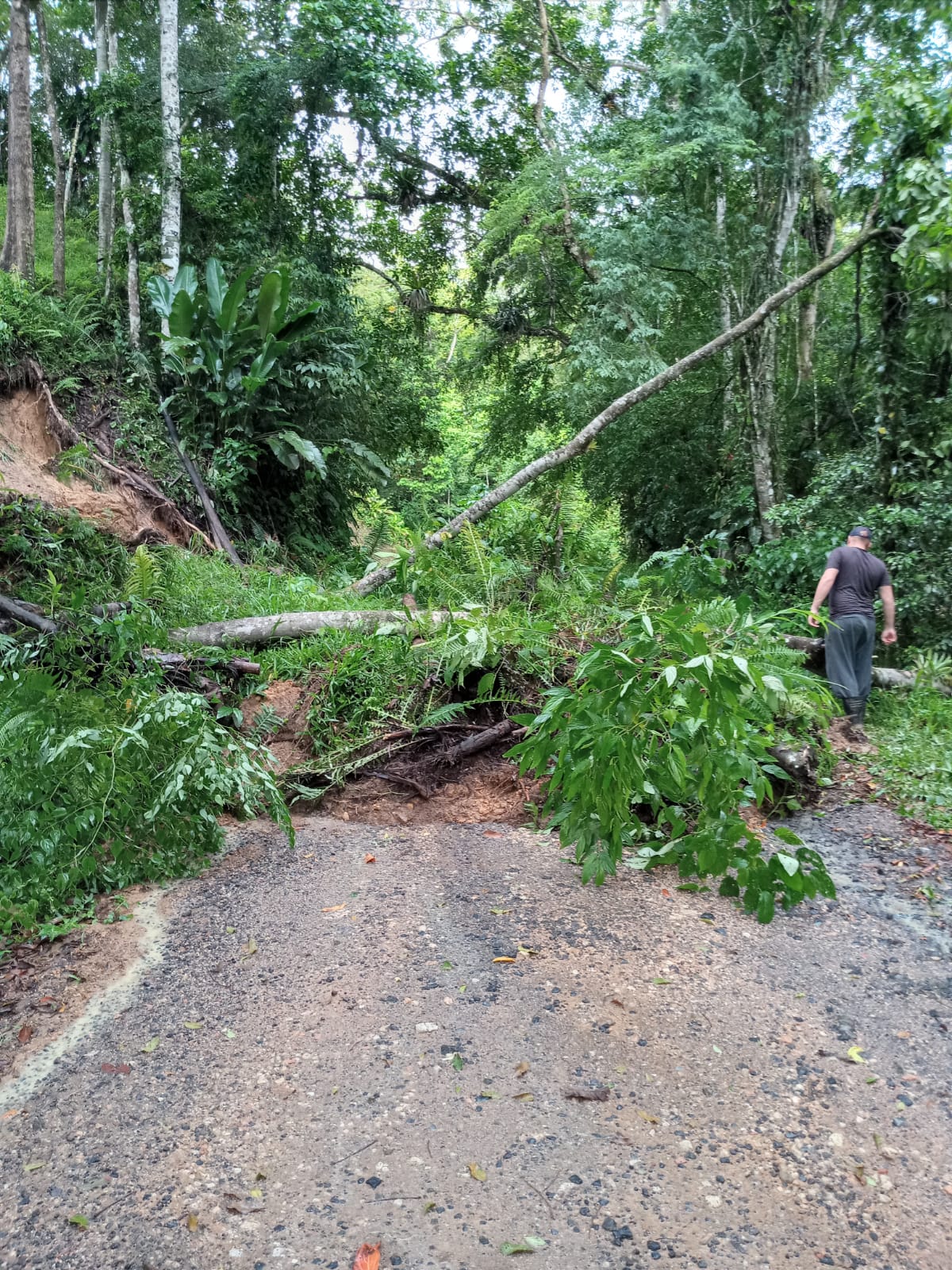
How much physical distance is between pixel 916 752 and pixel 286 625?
14.9ft

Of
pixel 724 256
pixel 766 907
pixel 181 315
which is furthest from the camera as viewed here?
pixel 724 256

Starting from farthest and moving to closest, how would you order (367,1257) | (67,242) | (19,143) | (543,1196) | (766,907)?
(67,242)
(19,143)
(766,907)
(543,1196)
(367,1257)

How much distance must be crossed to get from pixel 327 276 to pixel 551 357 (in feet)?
11.9

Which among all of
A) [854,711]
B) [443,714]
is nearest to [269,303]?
[443,714]

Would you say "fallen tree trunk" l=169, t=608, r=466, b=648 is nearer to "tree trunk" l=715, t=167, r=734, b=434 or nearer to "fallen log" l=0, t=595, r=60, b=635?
"fallen log" l=0, t=595, r=60, b=635

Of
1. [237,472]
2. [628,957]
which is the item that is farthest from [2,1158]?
[237,472]

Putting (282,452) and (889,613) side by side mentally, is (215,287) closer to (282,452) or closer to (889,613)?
(282,452)

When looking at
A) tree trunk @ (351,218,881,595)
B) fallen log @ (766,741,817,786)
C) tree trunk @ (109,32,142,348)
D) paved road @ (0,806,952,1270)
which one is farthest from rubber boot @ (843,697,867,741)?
tree trunk @ (109,32,142,348)

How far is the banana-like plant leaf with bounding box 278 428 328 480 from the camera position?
947 centimetres

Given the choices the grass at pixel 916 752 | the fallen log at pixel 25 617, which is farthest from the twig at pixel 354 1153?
the fallen log at pixel 25 617

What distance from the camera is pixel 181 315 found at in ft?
29.9

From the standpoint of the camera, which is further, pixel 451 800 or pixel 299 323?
pixel 299 323

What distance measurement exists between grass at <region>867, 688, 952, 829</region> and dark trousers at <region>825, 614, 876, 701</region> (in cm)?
33

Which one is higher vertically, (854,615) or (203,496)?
(203,496)
